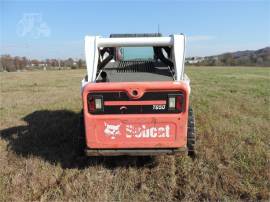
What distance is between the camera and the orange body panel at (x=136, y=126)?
3.50 m

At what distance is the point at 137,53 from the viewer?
542 cm

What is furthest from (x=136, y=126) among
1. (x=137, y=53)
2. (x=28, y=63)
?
(x=28, y=63)

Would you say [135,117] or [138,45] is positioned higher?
[138,45]

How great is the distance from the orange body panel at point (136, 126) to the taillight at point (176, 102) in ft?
0.17

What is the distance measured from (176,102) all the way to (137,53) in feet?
7.08

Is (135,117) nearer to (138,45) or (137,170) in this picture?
(137,170)

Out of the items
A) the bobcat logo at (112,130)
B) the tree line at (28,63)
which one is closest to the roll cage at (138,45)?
the bobcat logo at (112,130)

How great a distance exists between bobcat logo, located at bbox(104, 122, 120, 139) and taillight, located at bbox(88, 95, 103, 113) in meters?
0.21

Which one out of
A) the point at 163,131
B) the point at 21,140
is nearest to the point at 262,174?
the point at 163,131

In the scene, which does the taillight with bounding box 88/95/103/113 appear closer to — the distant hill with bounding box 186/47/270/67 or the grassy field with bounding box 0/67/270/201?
the grassy field with bounding box 0/67/270/201

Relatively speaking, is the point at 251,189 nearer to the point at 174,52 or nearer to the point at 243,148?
the point at 243,148

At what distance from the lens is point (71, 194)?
3408 millimetres

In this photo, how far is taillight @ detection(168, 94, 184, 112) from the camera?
11.5ft

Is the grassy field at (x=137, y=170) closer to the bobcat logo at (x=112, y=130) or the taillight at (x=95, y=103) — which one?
the bobcat logo at (x=112, y=130)
